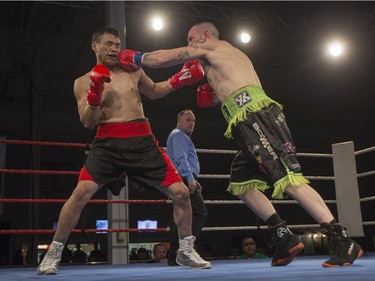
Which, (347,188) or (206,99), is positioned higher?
(206,99)

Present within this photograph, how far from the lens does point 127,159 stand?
221 cm

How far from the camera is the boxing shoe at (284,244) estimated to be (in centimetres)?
213

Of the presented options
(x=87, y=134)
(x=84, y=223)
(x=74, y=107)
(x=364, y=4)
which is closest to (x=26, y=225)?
(x=84, y=223)

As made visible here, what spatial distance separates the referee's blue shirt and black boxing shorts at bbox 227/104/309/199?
73cm

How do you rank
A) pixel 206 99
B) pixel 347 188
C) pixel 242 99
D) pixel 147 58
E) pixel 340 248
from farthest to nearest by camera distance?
pixel 347 188
pixel 206 99
pixel 147 58
pixel 242 99
pixel 340 248

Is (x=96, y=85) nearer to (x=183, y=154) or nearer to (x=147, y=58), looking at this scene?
(x=147, y=58)

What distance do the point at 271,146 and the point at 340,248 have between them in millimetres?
506

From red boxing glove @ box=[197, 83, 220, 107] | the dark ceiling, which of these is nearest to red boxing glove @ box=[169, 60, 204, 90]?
red boxing glove @ box=[197, 83, 220, 107]

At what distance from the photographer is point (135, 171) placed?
2.24 metres

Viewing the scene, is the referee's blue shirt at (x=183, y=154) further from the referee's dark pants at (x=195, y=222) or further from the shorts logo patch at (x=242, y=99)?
the shorts logo patch at (x=242, y=99)

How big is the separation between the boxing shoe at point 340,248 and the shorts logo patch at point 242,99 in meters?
0.61

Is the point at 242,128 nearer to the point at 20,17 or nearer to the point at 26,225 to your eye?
the point at 20,17

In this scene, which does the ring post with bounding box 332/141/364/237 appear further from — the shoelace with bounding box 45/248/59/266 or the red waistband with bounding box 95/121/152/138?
the shoelace with bounding box 45/248/59/266

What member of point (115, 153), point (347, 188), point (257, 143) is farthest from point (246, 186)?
point (347, 188)
